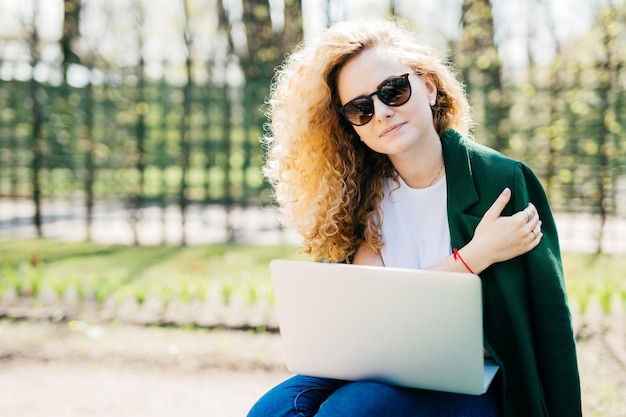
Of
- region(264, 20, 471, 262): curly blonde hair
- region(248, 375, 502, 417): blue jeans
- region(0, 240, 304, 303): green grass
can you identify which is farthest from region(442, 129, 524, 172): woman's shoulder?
region(0, 240, 304, 303): green grass

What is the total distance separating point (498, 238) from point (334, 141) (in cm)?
72

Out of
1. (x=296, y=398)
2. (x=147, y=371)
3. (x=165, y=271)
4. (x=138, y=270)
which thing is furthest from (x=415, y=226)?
(x=138, y=270)

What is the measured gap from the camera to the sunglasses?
1.73 metres

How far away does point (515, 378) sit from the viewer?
1.59 meters

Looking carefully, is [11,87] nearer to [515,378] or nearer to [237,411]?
[237,411]

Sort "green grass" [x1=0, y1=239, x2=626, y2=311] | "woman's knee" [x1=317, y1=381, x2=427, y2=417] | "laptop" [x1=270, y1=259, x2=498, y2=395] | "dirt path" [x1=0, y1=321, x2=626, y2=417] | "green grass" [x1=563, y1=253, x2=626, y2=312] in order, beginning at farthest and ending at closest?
1. "green grass" [x1=0, y1=239, x2=626, y2=311]
2. "green grass" [x1=563, y1=253, x2=626, y2=312]
3. "dirt path" [x1=0, y1=321, x2=626, y2=417]
4. "woman's knee" [x1=317, y1=381, x2=427, y2=417]
5. "laptop" [x1=270, y1=259, x2=498, y2=395]

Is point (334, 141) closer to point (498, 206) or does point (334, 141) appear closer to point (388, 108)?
point (388, 108)

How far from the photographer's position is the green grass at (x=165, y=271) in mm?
4168

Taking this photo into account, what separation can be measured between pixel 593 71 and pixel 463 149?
4.97m

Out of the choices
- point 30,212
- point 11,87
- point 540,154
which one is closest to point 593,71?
point 540,154

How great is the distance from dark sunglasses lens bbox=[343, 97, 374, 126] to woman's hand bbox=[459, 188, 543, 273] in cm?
45

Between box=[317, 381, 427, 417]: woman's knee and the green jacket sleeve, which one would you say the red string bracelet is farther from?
box=[317, 381, 427, 417]: woman's knee

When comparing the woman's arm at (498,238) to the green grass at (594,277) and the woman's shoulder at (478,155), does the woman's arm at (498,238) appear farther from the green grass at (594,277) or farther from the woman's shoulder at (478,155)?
the green grass at (594,277)

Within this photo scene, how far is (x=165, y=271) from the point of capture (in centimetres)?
540
